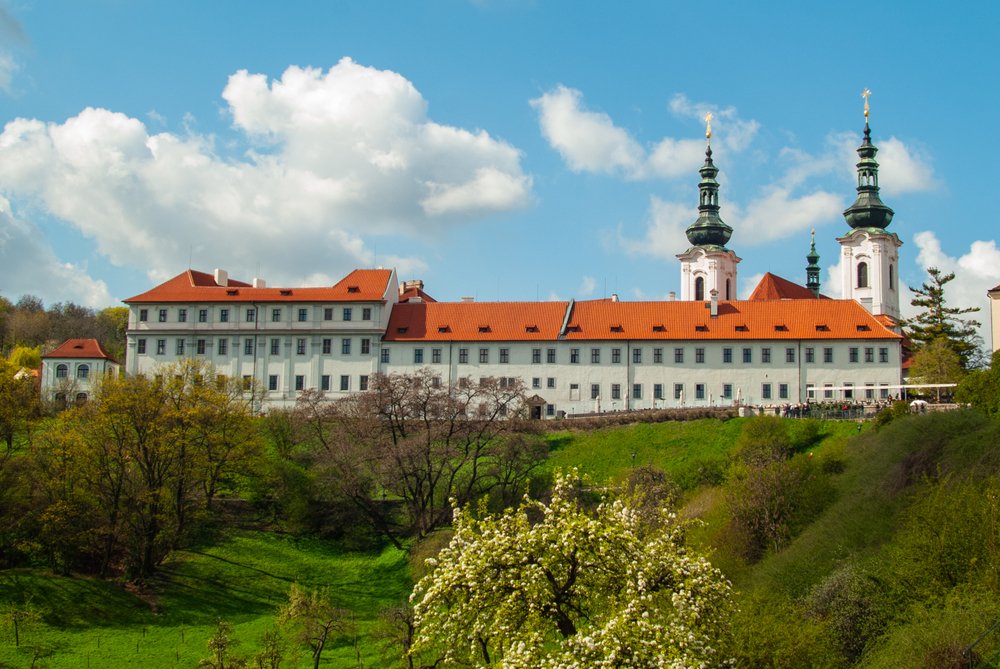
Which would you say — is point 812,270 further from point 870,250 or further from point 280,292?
point 280,292

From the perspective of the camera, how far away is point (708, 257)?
8475 cm

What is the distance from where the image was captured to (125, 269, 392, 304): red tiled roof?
64.6 m

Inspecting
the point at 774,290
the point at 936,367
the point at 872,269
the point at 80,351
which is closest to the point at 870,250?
the point at 872,269

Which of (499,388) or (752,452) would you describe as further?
(499,388)

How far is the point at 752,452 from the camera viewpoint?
41.1m

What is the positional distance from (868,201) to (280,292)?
1844 inches

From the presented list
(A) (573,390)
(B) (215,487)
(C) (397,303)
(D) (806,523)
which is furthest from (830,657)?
(C) (397,303)

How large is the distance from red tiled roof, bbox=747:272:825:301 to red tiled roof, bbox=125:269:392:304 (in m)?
30.6

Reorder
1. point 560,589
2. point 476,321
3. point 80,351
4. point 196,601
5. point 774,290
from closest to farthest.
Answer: point 560,589, point 196,601, point 476,321, point 80,351, point 774,290

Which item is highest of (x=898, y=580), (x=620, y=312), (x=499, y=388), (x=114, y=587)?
(x=620, y=312)

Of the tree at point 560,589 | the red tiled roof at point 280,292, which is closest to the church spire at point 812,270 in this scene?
the red tiled roof at point 280,292

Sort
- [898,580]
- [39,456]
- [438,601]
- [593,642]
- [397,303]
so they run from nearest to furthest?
[593,642] → [438,601] → [898,580] → [39,456] → [397,303]

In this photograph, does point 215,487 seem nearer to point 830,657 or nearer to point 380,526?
point 380,526

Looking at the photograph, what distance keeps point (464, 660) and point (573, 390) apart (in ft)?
139
